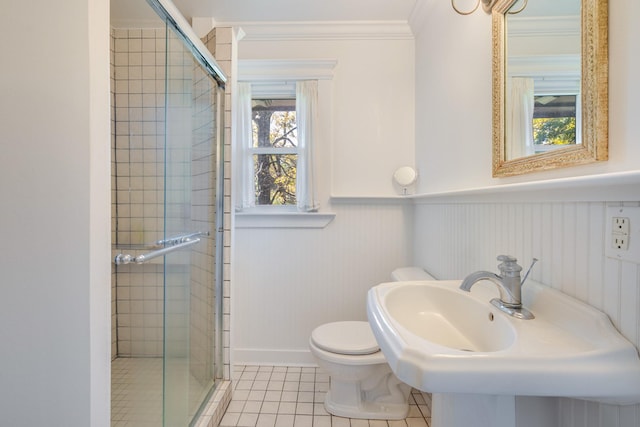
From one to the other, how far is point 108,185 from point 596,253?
1218mm

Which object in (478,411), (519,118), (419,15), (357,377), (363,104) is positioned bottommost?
(357,377)

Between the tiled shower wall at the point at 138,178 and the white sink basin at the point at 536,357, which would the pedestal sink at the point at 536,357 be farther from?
the tiled shower wall at the point at 138,178

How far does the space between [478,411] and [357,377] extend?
0.79 metres

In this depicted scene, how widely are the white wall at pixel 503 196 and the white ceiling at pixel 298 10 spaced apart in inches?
9.3

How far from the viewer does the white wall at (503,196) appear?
64 cm

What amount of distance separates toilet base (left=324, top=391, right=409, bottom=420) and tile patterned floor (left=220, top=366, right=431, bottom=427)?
0.8 inches

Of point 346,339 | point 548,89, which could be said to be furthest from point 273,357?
point 548,89

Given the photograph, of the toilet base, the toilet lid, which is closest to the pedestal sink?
the toilet lid

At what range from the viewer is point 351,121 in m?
2.03

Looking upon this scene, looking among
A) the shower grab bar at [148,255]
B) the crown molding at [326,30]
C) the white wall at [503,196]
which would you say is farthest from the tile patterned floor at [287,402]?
the crown molding at [326,30]

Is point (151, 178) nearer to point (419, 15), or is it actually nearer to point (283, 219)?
point (283, 219)

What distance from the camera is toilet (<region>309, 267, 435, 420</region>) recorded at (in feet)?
4.70

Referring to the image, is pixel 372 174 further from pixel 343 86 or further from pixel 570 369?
pixel 570 369

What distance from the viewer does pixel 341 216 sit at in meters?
2.04
